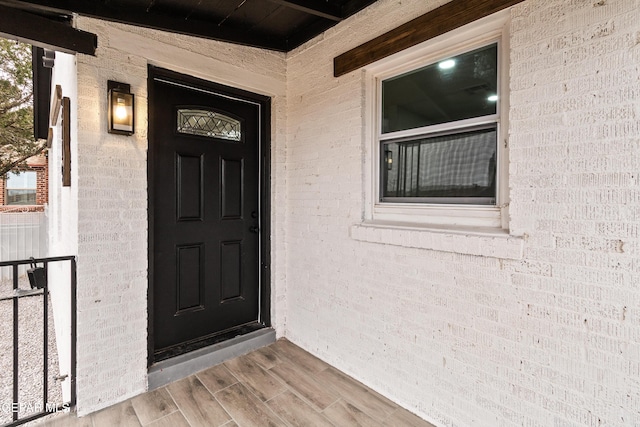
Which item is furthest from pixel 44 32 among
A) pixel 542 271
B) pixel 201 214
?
pixel 542 271

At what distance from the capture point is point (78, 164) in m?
1.88

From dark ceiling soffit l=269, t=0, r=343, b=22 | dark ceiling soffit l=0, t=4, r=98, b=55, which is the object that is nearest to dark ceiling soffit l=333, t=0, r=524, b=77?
dark ceiling soffit l=269, t=0, r=343, b=22

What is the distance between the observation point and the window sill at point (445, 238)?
5.10 ft

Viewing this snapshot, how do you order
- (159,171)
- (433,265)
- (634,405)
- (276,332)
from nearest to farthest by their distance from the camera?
(634,405) < (433,265) < (159,171) < (276,332)

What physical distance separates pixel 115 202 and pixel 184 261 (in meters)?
0.69

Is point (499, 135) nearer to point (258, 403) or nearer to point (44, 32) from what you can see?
point (258, 403)

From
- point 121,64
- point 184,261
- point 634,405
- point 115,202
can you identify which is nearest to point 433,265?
point 634,405

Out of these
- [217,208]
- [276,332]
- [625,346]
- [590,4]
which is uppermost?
[590,4]

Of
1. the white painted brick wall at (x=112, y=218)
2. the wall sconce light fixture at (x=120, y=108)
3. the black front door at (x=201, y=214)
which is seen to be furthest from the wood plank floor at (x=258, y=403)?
the wall sconce light fixture at (x=120, y=108)

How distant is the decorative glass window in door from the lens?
8.09 feet

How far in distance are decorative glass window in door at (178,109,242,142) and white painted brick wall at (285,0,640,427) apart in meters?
1.08

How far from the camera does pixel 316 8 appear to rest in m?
2.13

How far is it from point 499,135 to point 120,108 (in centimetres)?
219

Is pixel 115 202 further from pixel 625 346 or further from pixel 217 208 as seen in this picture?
pixel 625 346
